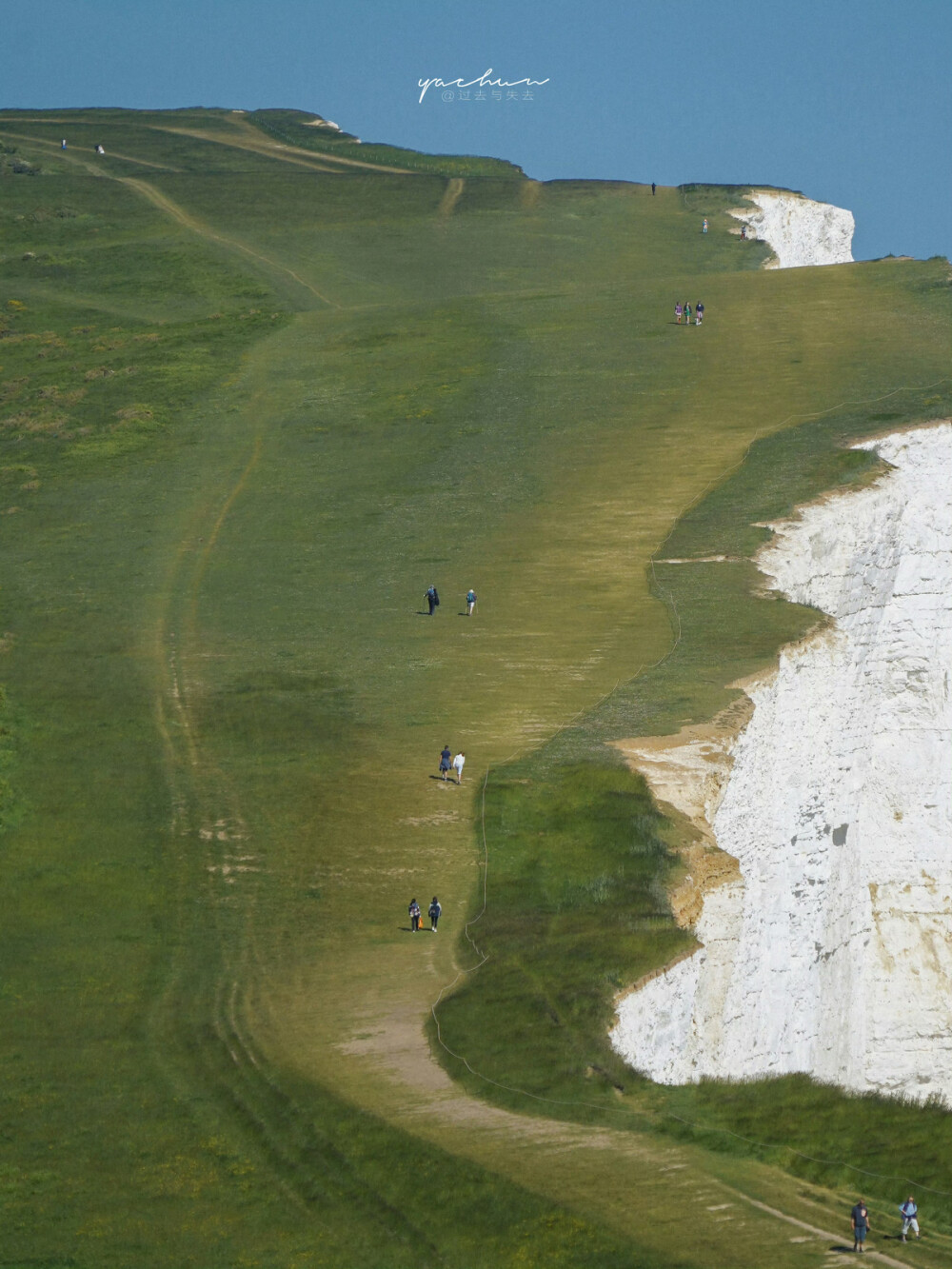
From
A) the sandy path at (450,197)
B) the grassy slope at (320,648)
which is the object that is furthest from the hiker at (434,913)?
the sandy path at (450,197)

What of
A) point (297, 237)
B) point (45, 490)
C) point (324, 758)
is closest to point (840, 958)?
point (324, 758)

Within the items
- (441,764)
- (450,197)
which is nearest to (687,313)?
(450,197)

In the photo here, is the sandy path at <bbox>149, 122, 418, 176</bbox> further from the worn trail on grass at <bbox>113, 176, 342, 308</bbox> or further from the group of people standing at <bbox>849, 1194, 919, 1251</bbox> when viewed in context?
the group of people standing at <bbox>849, 1194, 919, 1251</bbox>

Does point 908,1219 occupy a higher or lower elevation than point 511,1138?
lower

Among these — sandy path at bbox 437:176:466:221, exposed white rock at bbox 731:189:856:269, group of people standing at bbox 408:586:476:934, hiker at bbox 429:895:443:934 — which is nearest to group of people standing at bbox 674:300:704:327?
group of people standing at bbox 408:586:476:934

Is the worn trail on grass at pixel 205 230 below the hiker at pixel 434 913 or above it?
above

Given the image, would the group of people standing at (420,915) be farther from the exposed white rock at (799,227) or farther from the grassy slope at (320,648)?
the exposed white rock at (799,227)

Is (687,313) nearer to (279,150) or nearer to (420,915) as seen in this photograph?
(420,915)
